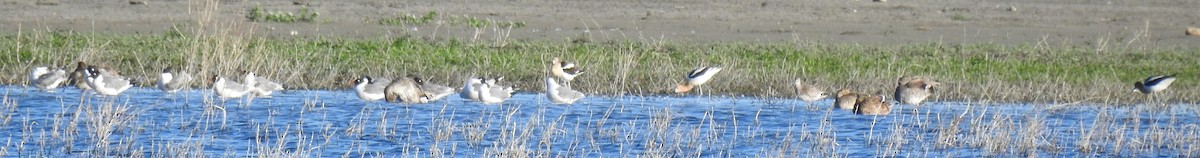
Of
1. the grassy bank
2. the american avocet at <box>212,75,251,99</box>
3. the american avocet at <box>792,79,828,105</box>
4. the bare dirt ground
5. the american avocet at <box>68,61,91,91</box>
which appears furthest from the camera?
the bare dirt ground

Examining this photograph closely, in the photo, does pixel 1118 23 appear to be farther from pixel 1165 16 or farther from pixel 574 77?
pixel 574 77

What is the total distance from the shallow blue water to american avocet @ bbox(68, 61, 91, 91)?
686 mm

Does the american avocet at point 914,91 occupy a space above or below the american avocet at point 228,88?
above

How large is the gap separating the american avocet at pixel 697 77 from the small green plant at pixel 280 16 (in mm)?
9990

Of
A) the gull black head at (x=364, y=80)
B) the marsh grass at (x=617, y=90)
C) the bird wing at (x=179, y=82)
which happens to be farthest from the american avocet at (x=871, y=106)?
the bird wing at (x=179, y=82)

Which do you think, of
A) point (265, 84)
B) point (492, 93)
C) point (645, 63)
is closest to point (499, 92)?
point (492, 93)

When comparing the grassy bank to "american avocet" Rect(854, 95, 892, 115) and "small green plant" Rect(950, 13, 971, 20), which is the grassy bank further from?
"small green plant" Rect(950, 13, 971, 20)

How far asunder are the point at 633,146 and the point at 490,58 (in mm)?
7028

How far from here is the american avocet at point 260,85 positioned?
14.3 meters

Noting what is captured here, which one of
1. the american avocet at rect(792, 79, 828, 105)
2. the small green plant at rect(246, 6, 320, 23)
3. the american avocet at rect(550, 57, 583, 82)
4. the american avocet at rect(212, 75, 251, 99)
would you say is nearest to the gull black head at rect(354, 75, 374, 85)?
the american avocet at rect(212, 75, 251, 99)

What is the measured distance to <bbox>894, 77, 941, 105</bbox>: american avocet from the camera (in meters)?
14.4

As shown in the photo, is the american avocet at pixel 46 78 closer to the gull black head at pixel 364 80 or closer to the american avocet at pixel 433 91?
the gull black head at pixel 364 80

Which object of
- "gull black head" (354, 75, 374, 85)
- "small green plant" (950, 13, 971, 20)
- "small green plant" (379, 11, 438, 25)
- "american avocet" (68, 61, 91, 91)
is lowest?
"american avocet" (68, 61, 91, 91)

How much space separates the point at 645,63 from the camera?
17812mm
